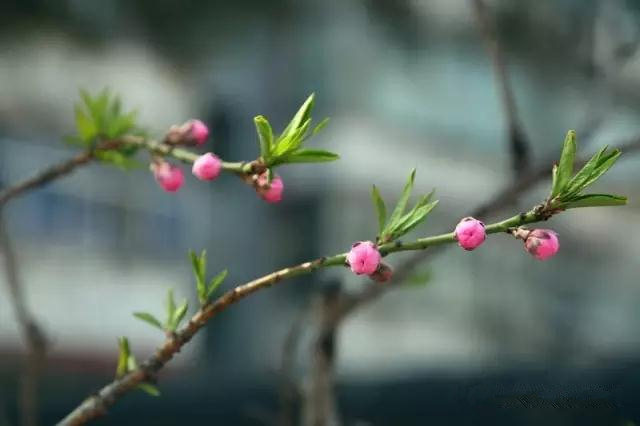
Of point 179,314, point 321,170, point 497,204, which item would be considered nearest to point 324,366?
point 497,204

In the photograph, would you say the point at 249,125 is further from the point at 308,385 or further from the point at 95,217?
the point at 308,385

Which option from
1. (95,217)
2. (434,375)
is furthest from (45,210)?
(434,375)

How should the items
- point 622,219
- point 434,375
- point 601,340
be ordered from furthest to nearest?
point 622,219 → point 601,340 → point 434,375

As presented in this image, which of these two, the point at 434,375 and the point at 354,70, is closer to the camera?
the point at 434,375

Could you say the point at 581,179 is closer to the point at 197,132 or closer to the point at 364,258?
the point at 364,258

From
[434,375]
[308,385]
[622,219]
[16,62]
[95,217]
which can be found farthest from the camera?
[95,217]

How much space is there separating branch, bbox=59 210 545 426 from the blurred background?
117 cm

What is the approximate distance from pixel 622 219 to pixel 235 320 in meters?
0.79

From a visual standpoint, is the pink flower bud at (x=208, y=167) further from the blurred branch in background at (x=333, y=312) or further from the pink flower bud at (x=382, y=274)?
the blurred branch in background at (x=333, y=312)

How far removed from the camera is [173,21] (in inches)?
82.9

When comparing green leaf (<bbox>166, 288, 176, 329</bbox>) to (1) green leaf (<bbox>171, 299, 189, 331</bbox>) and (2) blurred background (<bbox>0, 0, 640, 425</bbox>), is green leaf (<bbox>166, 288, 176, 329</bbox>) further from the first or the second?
(2) blurred background (<bbox>0, 0, 640, 425</bbox>)

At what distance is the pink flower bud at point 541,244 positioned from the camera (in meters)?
0.29

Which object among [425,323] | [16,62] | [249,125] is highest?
[16,62]

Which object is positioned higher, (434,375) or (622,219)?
(622,219)
